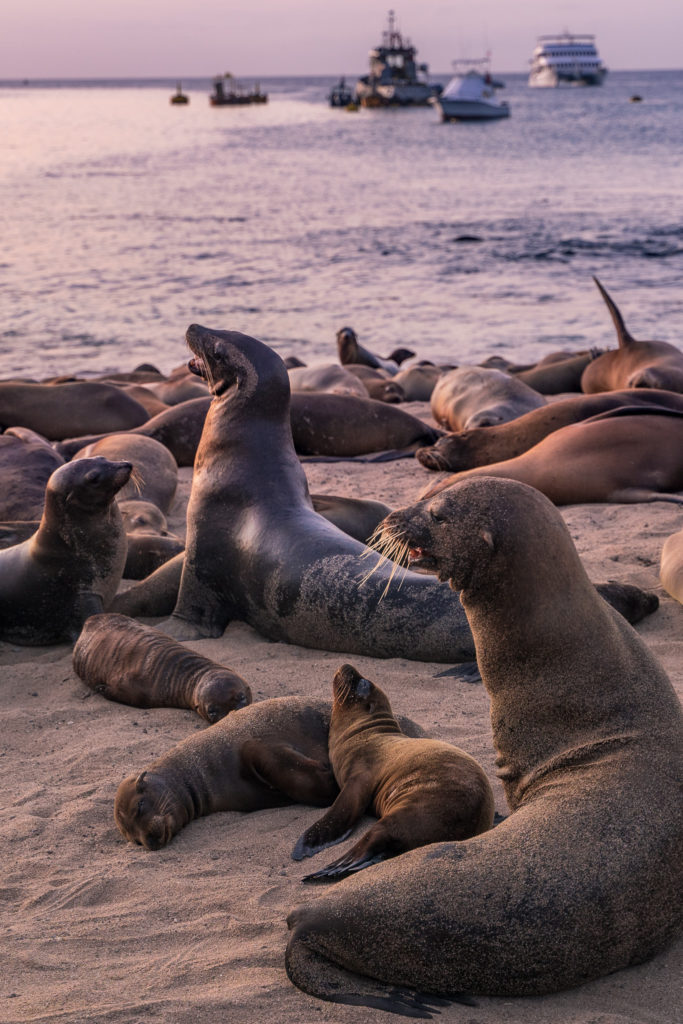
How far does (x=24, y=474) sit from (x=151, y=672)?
9.90 ft

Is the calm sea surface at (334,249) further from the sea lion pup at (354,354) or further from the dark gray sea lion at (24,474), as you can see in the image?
the dark gray sea lion at (24,474)

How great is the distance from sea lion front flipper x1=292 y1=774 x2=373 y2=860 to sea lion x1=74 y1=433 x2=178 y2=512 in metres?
3.95

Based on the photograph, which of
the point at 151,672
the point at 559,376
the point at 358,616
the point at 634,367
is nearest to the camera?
the point at 151,672

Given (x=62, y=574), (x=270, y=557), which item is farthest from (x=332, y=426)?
(x=62, y=574)

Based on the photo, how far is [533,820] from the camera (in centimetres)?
269

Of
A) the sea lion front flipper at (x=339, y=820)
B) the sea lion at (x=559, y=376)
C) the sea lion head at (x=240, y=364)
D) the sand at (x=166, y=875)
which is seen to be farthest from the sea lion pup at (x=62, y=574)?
the sea lion at (x=559, y=376)

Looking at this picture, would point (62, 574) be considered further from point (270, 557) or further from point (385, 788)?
point (385, 788)

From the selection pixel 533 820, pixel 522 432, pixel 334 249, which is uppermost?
pixel 533 820

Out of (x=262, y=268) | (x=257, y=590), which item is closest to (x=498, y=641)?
(x=257, y=590)

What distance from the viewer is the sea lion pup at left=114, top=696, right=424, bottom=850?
3.46 meters

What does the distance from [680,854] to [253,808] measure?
1485 mm

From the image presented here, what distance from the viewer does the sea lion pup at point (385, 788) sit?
3041 mm

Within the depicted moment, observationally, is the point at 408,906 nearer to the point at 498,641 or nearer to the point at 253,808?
the point at 498,641

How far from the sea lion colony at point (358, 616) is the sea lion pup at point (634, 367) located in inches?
2.0
